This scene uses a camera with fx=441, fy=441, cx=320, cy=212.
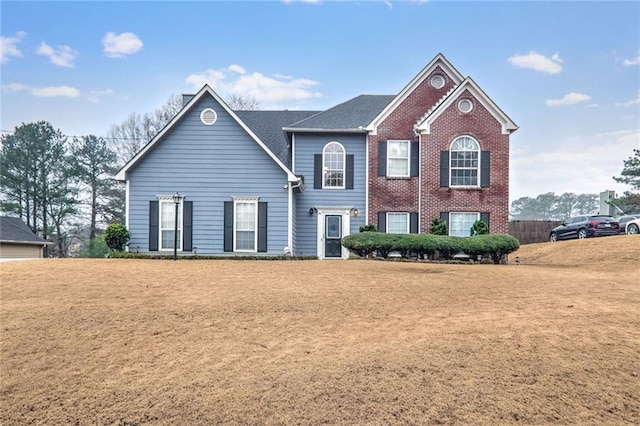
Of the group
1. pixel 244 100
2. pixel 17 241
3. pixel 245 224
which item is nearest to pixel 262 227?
pixel 245 224

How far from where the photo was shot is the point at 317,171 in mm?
18562

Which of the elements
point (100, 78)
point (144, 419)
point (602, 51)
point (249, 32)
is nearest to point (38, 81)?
point (100, 78)

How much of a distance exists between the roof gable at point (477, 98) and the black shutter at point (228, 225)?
8.19 m

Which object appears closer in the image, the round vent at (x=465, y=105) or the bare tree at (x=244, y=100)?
the round vent at (x=465, y=105)

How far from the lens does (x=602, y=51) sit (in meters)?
18.4

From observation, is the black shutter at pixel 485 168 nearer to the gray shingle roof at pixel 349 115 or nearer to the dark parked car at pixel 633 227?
the gray shingle roof at pixel 349 115

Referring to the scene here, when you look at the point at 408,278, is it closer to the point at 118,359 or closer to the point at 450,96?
the point at 118,359

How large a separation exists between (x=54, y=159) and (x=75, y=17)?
21132mm

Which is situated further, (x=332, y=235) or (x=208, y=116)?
(x=332, y=235)

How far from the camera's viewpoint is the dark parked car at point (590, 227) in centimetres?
2398

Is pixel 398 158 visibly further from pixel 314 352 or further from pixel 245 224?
pixel 314 352

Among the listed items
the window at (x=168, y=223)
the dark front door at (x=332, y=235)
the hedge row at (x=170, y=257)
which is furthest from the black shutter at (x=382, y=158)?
the window at (x=168, y=223)

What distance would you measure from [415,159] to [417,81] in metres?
3.38

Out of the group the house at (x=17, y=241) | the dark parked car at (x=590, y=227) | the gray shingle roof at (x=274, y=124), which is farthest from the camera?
the house at (x=17, y=241)
